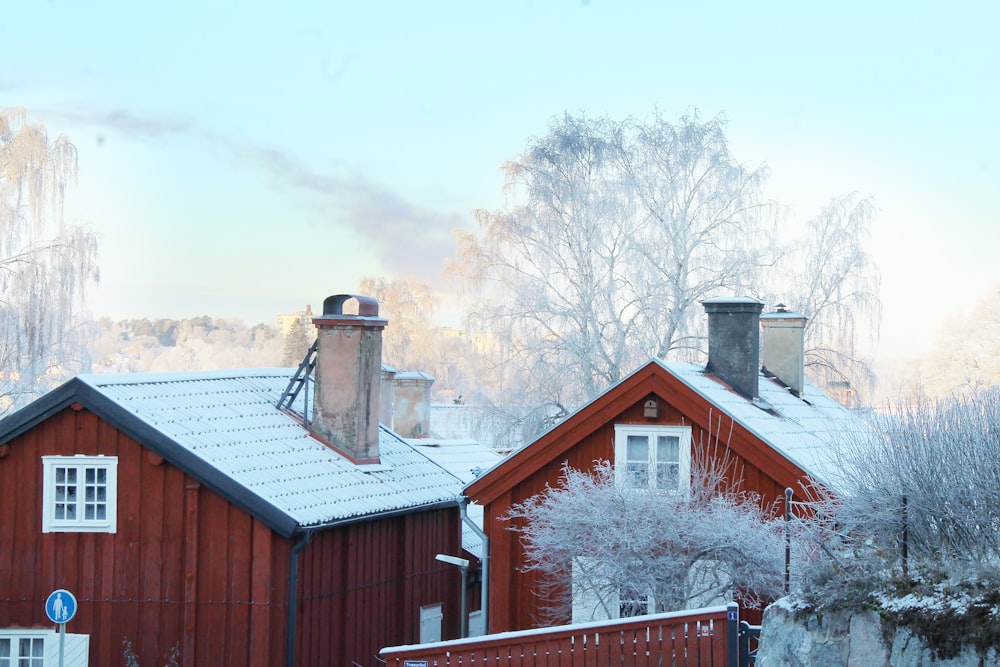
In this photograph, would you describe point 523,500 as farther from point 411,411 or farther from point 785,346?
point 411,411

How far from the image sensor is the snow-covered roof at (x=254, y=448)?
16203 mm

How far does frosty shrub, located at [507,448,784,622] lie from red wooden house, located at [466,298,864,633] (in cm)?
53

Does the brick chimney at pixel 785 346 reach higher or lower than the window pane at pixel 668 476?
higher

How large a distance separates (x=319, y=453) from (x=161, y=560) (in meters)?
3.44

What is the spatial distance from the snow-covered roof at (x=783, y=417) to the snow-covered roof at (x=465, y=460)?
5423 mm

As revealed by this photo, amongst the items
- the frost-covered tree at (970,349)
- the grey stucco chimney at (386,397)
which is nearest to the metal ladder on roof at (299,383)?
the grey stucco chimney at (386,397)

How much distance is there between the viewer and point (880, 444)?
9.91 metres

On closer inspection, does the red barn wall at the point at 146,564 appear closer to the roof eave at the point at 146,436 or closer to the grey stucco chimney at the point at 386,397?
the roof eave at the point at 146,436

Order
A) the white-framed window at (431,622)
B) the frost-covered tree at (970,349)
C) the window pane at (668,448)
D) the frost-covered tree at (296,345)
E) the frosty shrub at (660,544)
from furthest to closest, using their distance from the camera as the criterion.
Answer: the frost-covered tree at (296,345) → the frost-covered tree at (970,349) → the white-framed window at (431,622) → the window pane at (668,448) → the frosty shrub at (660,544)

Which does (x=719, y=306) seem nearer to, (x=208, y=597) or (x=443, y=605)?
(x=443, y=605)

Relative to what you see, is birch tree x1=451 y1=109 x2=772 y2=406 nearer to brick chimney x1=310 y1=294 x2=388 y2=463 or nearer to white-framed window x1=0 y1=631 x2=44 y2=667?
brick chimney x1=310 y1=294 x2=388 y2=463

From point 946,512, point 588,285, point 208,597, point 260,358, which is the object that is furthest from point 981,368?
point 260,358

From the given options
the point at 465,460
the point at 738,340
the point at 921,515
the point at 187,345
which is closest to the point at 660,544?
the point at 738,340

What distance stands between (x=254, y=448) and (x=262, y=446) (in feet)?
0.99
